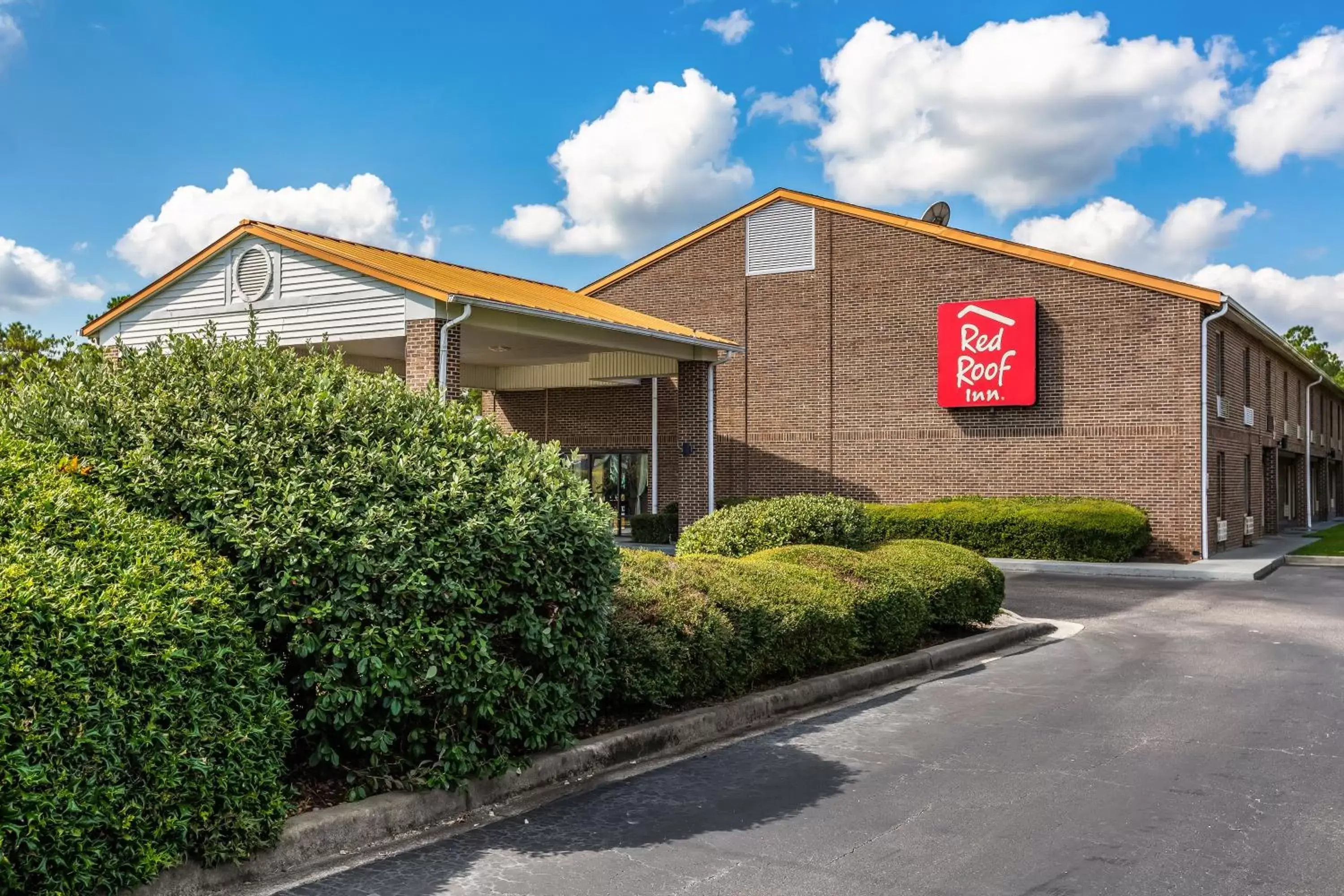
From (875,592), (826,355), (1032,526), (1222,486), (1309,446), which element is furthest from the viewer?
(1309,446)

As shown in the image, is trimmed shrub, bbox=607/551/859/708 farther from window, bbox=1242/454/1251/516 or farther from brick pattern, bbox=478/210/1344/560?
window, bbox=1242/454/1251/516

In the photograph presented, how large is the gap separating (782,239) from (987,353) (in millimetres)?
6225

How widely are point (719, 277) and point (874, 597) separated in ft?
Result: 65.5

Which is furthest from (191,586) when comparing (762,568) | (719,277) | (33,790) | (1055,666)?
(719,277)

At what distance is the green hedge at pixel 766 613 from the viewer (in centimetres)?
699

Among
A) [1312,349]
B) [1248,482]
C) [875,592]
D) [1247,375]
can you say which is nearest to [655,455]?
[1247,375]

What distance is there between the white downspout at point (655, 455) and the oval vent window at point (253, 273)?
1193cm

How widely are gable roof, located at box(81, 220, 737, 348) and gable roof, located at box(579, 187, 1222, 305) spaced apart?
6.39 m

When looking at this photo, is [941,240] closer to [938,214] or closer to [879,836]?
[938,214]

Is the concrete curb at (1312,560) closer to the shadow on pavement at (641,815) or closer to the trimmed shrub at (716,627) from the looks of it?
the trimmed shrub at (716,627)

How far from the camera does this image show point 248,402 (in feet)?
19.0

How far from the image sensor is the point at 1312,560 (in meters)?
22.8

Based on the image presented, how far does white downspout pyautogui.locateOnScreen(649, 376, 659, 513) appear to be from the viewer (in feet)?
91.2

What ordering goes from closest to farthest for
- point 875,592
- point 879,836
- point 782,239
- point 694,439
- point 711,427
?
point 879,836 → point 875,592 → point 711,427 → point 694,439 → point 782,239
